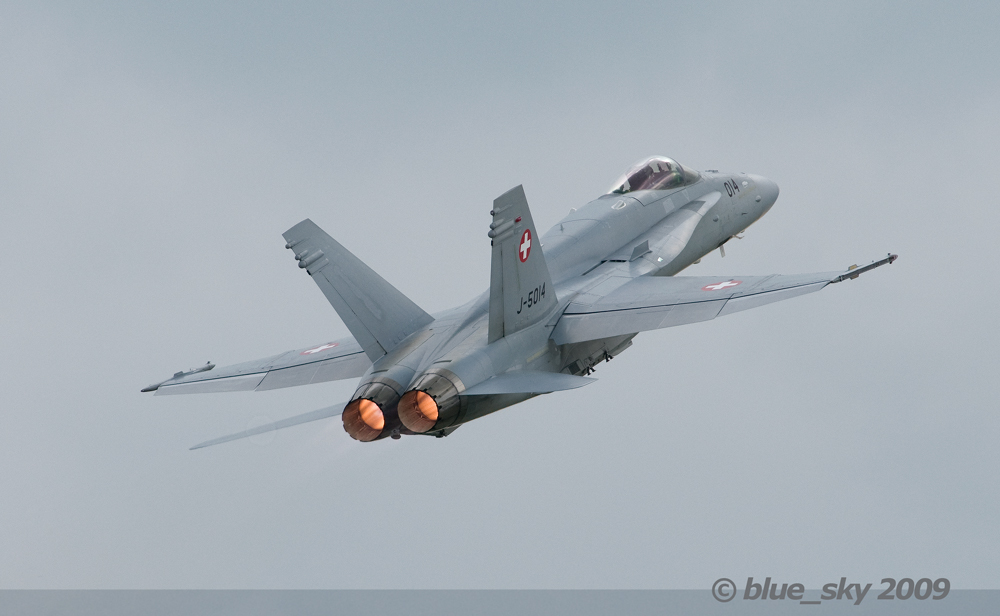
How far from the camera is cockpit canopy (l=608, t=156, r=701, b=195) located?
28.2 metres

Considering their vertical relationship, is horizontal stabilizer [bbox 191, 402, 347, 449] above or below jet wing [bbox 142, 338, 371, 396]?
below

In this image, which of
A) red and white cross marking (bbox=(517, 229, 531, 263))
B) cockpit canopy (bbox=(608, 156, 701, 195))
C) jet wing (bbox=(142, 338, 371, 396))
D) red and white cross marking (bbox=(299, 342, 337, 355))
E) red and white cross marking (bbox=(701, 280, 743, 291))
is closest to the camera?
red and white cross marking (bbox=(517, 229, 531, 263))

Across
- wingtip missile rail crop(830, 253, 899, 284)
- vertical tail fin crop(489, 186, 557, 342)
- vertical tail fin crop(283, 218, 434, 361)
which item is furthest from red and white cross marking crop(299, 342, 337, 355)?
wingtip missile rail crop(830, 253, 899, 284)

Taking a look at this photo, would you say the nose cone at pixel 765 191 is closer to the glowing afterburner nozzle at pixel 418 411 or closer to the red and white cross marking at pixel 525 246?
the red and white cross marking at pixel 525 246

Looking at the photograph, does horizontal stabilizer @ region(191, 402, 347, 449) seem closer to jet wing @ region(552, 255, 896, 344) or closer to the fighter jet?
the fighter jet

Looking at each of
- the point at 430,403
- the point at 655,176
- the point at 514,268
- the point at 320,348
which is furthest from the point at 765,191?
the point at 430,403

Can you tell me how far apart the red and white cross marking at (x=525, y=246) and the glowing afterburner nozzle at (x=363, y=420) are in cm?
339

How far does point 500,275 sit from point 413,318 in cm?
222

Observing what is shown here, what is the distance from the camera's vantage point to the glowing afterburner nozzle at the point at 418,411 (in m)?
20.1

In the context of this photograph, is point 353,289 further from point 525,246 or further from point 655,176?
point 655,176

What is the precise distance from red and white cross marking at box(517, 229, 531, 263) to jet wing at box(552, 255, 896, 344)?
73.2 inches

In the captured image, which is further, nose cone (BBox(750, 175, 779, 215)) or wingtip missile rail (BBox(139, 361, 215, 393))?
nose cone (BBox(750, 175, 779, 215))

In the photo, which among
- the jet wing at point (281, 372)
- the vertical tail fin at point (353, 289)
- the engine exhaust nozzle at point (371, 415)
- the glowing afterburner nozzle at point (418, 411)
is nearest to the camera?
the glowing afterburner nozzle at point (418, 411)

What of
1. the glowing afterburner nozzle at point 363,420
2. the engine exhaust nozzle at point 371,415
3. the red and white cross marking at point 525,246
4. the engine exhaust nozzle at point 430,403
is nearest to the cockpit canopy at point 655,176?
the red and white cross marking at point 525,246
